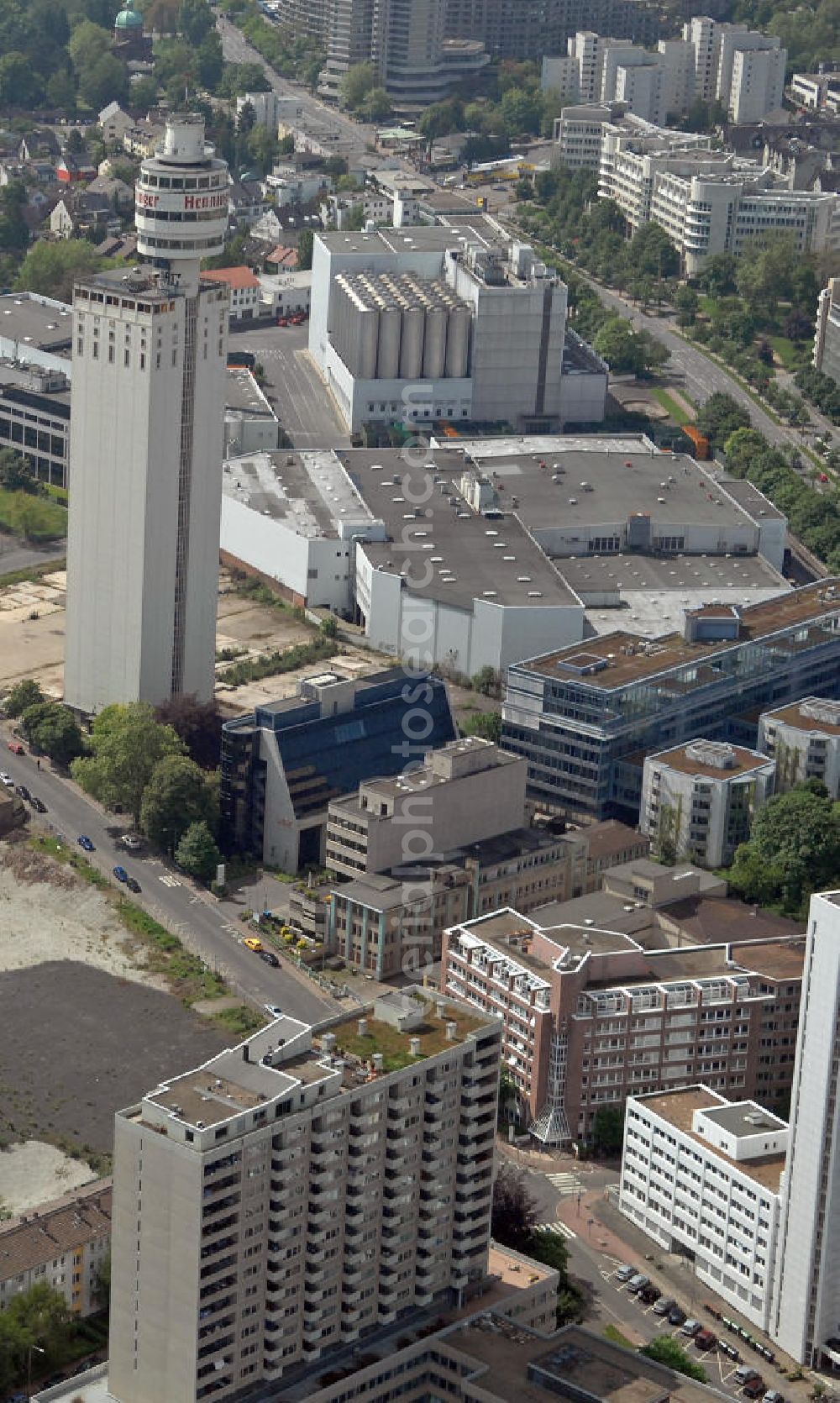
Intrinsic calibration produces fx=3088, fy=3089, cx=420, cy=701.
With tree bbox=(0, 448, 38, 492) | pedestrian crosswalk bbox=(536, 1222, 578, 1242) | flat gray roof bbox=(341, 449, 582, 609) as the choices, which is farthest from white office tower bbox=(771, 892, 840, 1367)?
tree bbox=(0, 448, 38, 492)

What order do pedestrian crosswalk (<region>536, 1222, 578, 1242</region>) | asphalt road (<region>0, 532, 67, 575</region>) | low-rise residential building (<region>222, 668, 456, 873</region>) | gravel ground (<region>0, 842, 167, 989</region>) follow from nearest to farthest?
pedestrian crosswalk (<region>536, 1222, 578, 1242</region>)
gravel ground (<region>0, 842, 167, 989</region>)
low-rise residential building (<region>222, 668, 456, 873</region>)
asphalt road (<region>0, 532, 67, 575</region>)

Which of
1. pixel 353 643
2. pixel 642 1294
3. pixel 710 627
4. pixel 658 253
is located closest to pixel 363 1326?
pixel 642 1294

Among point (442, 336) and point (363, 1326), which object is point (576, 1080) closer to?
point (363, 1326)

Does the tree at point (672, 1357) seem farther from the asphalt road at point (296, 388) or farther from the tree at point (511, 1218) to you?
the asphalt road at point (296, 388)

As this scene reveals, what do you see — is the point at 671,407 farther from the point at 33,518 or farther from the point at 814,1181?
the point at 814,1181

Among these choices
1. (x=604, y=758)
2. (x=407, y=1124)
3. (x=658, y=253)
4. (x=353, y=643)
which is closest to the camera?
(x=407, y=1124)

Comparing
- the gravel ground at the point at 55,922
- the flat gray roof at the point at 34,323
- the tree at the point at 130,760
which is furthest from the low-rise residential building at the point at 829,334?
the gravel ground at the point at 55,922

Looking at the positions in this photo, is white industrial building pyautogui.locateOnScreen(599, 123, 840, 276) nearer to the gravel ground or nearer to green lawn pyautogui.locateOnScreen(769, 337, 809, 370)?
green lawn pyautogui.locateOnScreen(769, 337, 809, 370)
